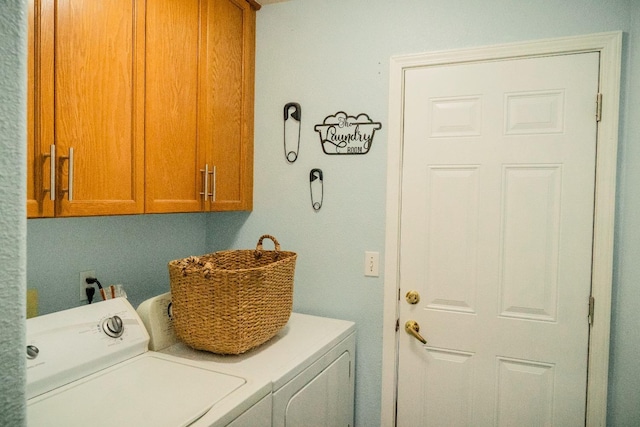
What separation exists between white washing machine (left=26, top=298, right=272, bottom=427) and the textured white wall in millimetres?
771

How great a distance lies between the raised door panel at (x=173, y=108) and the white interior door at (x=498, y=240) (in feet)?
3.02

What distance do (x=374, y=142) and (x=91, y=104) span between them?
116 cm

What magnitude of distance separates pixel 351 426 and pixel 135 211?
4.52ft

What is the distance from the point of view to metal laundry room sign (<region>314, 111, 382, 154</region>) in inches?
77.3

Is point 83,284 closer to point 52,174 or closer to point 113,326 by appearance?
point 113,326

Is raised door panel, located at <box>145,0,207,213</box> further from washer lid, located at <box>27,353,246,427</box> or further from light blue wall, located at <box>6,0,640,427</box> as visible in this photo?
washer lid, located at <box>27,353,246,427</box>

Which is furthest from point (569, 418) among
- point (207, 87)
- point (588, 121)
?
point (207, 87)

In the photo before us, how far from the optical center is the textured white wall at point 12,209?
35 centimetres

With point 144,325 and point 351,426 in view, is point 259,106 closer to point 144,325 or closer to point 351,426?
point 144,325

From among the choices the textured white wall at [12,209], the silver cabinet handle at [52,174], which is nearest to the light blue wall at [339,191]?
the silver cabinet handle at [52,174]

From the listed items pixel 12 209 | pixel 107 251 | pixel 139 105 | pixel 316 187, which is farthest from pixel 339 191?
pixel 12 209

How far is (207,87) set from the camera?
1.81m

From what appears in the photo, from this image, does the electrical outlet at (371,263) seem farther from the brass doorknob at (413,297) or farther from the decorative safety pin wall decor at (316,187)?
the decorative safety pin wall decor at (316,187)

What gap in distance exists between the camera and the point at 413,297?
189 centimetres
